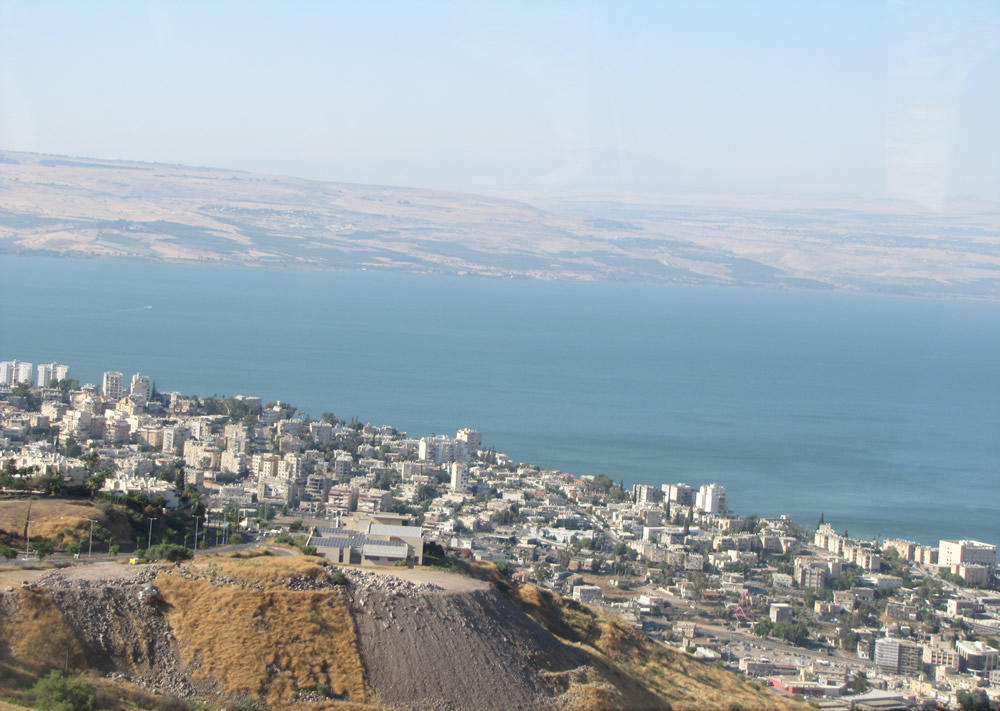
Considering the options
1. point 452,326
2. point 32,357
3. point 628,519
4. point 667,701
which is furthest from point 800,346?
point 667,701

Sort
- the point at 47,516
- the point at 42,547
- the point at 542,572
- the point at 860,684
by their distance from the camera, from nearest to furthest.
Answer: the point at 42,547 < the point at 47,516 < the point at 860,684 < the point at 542,572

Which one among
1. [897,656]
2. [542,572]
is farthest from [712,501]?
[897,656]

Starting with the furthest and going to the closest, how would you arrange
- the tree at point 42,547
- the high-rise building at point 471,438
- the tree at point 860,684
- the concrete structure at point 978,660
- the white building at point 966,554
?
1. the high-rise building at point 471,438
2. the white building at point 966,554
3. the concrete structure at point 978,660
4. the tree at point 860,684
5. the tree at point 42,547

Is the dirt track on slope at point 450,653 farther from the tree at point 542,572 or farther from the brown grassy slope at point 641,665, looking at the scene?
the tree at point 542,572

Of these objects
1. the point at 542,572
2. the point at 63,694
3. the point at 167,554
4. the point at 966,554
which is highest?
the point at 167,554

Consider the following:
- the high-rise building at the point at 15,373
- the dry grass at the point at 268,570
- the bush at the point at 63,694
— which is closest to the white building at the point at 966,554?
the dry grass at the point at 268,570

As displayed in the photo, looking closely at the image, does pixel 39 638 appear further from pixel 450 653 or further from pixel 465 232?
pixel 465 232
